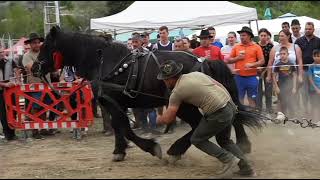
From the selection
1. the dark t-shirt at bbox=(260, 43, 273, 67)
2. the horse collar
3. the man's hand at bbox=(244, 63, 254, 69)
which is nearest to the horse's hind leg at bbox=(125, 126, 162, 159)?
the horse collar

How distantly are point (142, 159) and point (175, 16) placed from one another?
10.3m

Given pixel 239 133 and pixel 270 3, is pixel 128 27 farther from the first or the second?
pixel 270 3

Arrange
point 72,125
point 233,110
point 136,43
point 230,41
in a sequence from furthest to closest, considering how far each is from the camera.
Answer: point 230,41, point 136,43, point 72,125, point 233,110

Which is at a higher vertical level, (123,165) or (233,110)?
(233,110)

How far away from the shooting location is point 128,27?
53.0 feet

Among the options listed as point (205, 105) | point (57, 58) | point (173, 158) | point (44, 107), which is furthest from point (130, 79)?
point (44, 107)

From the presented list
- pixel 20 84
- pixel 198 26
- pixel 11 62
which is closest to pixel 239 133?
pixel 20 84

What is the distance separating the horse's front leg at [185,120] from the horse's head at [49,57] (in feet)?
6.80

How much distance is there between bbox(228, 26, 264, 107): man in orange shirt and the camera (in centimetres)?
890

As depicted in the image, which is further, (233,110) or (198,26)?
(198,26)

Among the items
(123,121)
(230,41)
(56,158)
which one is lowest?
(56,158)

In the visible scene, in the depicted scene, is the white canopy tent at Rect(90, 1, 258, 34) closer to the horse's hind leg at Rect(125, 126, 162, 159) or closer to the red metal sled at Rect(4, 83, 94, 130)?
the red metal sled at Rect(4, 83, 94, 130)

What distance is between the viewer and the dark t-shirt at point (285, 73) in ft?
31.2

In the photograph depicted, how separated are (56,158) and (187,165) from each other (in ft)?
6.46
